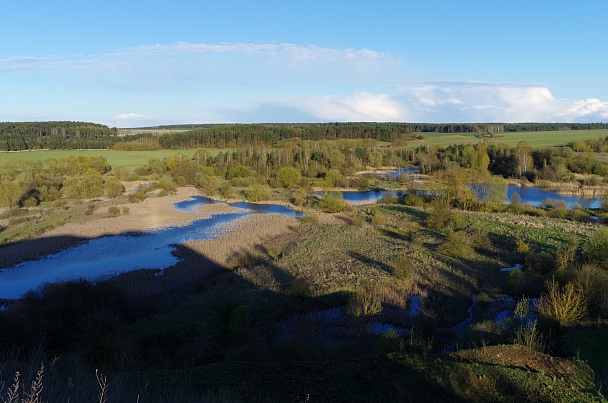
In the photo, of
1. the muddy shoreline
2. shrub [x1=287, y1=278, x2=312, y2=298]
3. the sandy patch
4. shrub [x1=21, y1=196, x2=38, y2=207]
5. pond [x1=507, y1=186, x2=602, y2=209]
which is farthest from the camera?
pond [x1=507, y1=186, x2=602, y2=209]

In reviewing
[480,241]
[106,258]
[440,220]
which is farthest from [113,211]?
[480,241]

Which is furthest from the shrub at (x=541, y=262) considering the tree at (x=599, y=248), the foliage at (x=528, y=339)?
the foliage at (x=528, y=339)

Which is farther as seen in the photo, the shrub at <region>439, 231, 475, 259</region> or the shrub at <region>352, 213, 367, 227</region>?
the shrub at <region>352, 213, 367, 227</region>

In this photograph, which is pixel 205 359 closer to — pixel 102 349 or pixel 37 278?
pixel 102 349

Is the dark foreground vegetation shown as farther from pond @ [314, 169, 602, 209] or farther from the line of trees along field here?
the line of trees along field

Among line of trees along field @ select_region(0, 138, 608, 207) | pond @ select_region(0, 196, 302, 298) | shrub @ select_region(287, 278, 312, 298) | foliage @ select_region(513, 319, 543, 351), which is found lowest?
pond @ select_region(0, 196, 302, 298)

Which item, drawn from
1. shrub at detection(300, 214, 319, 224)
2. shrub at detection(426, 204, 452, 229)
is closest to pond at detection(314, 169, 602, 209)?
shrub at detection(300, 214, 319, 224)

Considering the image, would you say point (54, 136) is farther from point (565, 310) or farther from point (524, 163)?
point (565, 310)

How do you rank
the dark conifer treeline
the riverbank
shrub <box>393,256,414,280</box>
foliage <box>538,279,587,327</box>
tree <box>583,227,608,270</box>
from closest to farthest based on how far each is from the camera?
foliage <box>538,279,587,327</box>
tree <box>583,227,608,270</box>
shrub <box>393,256,414,280</box>
the riverbank
the dark conifer treeline
